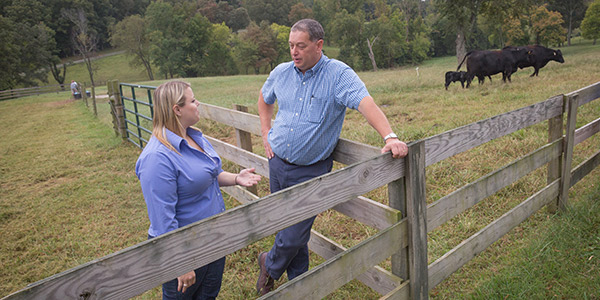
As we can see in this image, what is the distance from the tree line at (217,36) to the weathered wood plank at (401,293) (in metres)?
44.9

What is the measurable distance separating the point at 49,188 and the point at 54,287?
6.69 m

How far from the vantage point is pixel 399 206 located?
8.13 ft

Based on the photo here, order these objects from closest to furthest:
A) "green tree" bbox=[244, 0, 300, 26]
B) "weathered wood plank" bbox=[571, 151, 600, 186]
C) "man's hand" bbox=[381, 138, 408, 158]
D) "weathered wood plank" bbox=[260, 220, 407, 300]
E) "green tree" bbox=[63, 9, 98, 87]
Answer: "weathered wood plank" bbox=[260, 220, 407, 300], "man's hand" bbox=[381, 138, 408, 158], "weathered wood plank" bbox=[571, 151, 600, 186], "green tree" bbox=[63, 9, 98, 87], "green tree" bbox=[244, 0, 300, 26]

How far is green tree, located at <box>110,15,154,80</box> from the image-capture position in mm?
61188

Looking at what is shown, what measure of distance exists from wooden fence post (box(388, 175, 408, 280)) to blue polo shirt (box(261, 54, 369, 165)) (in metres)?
0.58

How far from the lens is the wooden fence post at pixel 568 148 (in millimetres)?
3928

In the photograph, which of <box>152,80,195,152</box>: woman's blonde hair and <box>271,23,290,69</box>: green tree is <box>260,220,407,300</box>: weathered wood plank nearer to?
<box>152,80,195,152</box>: woman's blonde hair

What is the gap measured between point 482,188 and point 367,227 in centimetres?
158

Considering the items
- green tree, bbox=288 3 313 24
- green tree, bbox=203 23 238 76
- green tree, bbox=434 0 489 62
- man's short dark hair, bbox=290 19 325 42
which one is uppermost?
green tree, bbox=288 3 313 24

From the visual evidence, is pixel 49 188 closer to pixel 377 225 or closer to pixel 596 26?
pixel 377 225

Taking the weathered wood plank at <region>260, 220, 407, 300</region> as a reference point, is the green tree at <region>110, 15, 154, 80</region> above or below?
above

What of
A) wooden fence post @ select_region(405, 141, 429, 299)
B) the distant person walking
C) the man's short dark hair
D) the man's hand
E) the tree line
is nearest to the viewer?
the man's hand

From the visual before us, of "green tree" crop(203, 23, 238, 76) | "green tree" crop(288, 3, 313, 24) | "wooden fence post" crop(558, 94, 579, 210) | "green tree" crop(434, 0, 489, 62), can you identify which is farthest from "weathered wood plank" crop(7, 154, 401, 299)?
"green tree" crop(288, 3, 313, 24)

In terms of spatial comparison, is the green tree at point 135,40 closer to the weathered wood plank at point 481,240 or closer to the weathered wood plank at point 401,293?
the weathered wood plank at point 481,240
